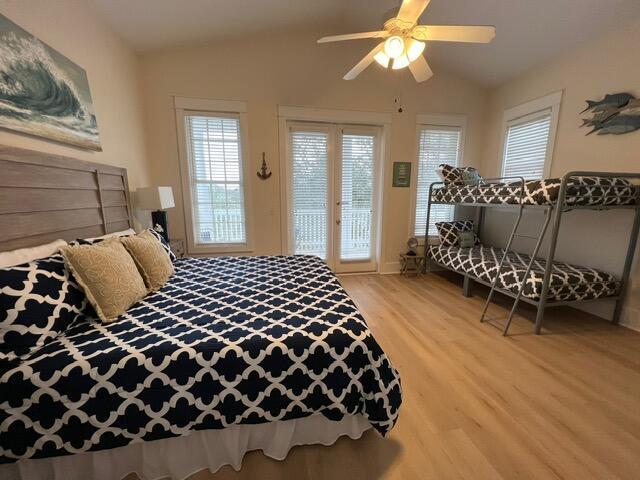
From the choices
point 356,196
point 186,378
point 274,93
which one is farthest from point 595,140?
point 186,378

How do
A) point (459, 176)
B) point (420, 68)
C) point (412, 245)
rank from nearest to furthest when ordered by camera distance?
point (420, 68) → point (459, 176) → point (412, 245)

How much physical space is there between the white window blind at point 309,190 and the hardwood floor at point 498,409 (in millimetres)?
1565

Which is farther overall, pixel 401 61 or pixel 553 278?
pixel 553 278

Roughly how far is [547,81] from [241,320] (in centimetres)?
401

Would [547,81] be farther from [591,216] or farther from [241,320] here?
[241,320]

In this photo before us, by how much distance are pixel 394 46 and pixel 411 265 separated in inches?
115

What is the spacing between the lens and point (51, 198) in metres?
1.60

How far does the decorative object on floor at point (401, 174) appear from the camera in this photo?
12.0 ft

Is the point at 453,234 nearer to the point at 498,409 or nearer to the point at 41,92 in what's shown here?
the point at 498,409

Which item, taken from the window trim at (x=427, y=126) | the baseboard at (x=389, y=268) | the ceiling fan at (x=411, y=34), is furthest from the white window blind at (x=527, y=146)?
the ceiling fan at (x=411, y=34)

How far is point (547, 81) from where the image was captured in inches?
114

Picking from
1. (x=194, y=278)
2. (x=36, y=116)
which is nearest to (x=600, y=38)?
(x=194, y=278)

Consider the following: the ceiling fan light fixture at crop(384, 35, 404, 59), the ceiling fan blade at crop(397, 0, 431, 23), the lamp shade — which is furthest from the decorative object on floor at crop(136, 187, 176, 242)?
the ceiling fan blade at crop(397, 0, 431, 23)

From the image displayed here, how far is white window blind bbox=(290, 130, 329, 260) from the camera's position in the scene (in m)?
3.43
